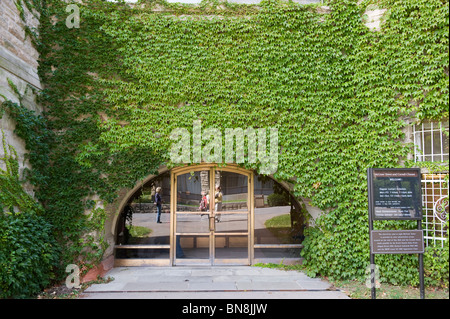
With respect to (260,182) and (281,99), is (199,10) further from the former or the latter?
(260,182)

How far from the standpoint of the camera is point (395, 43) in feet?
18.5

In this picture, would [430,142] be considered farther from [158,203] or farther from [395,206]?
[158,203]

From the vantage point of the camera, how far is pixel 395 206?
185 inches

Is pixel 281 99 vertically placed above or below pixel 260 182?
above

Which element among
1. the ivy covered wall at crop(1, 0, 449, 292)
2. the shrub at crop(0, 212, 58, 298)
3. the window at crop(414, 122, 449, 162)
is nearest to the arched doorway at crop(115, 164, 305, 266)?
the ivy covered wall at crop(1, 0, 449, 292)

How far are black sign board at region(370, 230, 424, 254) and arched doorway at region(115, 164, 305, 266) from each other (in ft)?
7.03

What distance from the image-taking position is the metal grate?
533 centimetres

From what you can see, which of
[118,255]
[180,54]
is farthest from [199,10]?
[118,255]

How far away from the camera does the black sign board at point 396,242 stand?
4609mm

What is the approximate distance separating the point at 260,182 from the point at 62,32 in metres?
5.60
